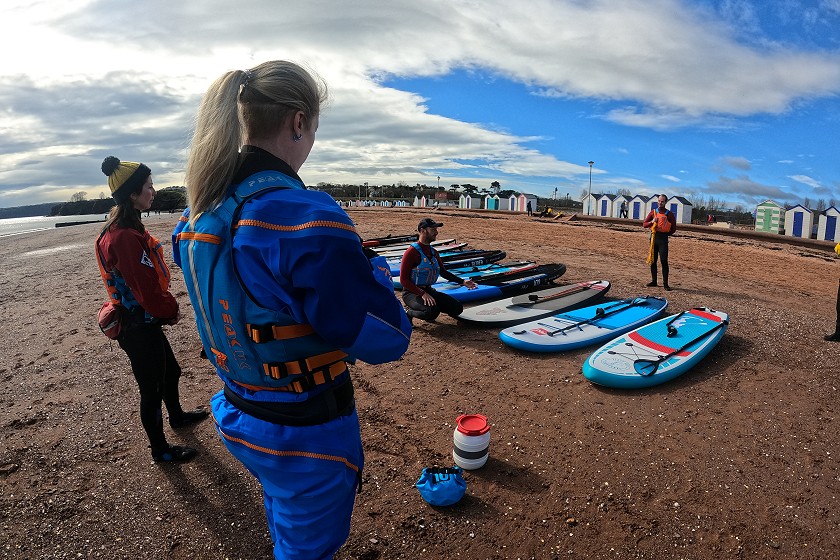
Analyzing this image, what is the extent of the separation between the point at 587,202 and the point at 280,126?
43138 mm

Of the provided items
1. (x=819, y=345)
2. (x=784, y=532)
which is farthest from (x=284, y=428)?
(x=819, y=345)

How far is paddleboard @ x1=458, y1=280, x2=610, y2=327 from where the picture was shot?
7.30 metres

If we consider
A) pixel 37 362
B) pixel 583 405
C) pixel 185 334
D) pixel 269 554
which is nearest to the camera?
pixel 269 554

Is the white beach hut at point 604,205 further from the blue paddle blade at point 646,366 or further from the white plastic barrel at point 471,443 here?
the white plastic barrel at point 471,443

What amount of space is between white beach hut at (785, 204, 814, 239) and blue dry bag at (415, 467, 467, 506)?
29.2 m

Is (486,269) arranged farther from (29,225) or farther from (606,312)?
(29,225)

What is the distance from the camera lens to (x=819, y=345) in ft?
20.5

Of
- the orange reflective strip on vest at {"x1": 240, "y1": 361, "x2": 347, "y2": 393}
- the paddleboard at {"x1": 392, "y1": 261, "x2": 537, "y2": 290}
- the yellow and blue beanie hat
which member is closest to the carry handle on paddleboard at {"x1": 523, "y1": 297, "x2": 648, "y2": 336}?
the paddleboard at {"x1": 392, "y1": 261, "x2": 537, "y2": 290}

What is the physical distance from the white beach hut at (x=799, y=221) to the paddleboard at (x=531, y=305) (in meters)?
23.0

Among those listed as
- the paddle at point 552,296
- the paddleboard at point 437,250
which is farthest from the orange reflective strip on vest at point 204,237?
the paddleboard at point 437,250

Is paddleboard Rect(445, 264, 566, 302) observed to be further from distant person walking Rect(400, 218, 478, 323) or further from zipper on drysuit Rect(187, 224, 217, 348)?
zipper on drysuit Rect(187, 224, 217, 348)

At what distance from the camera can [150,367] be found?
3.55 meters

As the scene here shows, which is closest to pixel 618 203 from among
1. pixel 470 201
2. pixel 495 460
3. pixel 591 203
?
pixel 591 203

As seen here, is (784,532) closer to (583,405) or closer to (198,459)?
(583,405)
